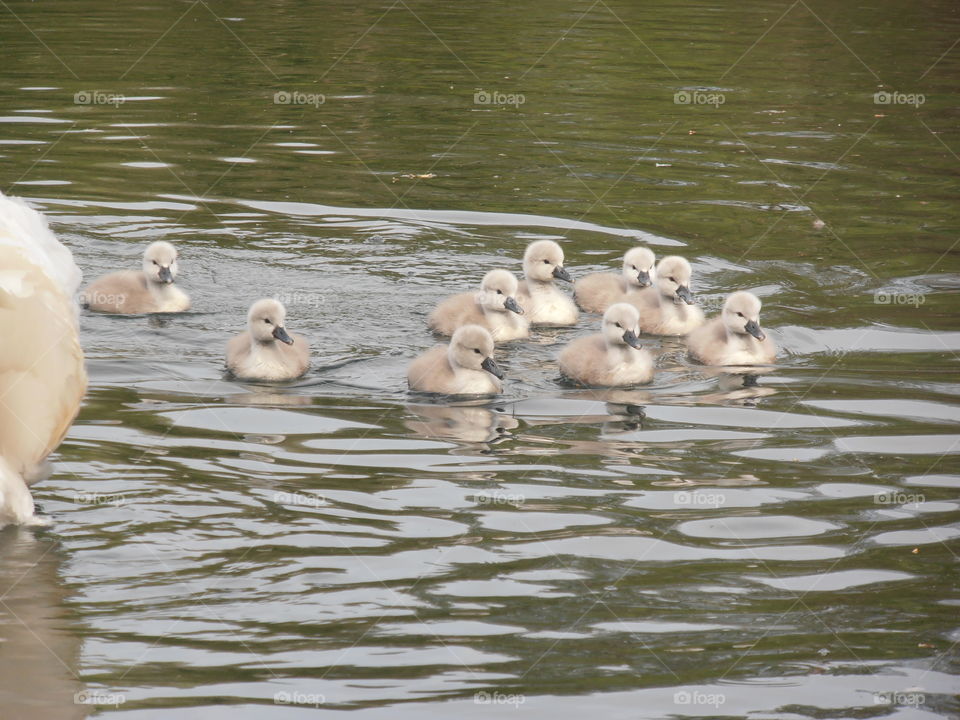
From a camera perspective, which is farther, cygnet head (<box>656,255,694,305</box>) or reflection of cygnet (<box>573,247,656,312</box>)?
reflection of cygnet (<box>573,247,656,312</box>)

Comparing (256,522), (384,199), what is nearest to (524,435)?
(256,522)

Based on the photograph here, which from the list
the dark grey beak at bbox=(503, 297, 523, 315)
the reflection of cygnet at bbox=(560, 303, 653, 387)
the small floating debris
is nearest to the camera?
the reflection of cygnet at bbox=(560, 303, 653, 387)

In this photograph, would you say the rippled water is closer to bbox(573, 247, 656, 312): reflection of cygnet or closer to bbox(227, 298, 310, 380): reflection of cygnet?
bbox(227, 298, 310, 380): reflection of cygnet

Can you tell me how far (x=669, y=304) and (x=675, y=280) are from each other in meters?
0.21

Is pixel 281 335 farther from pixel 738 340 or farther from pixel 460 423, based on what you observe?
pixel 738 340

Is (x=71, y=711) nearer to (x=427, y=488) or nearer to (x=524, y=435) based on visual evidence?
(x=427, y=488)

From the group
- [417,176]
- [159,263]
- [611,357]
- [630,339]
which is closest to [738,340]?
[630,339]

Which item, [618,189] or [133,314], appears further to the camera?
[618,189]

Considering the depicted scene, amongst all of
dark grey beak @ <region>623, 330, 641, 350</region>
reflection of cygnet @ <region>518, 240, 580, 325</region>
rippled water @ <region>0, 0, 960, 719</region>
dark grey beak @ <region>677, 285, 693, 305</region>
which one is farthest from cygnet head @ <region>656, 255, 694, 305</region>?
dark grey beak @ <region>623, 330, 641, 350</region>

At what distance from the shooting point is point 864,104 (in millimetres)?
16344

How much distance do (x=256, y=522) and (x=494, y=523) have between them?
92 centimetres

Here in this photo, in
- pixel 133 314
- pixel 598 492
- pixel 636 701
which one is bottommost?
pixel 636 701

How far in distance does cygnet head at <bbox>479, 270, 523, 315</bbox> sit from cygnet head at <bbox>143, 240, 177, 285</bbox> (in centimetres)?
196

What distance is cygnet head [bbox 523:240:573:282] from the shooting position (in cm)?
953
